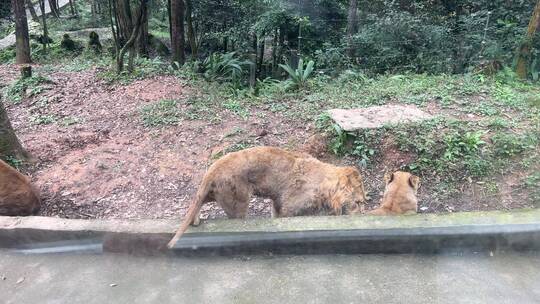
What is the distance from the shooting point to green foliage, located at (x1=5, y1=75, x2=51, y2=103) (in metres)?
8.88

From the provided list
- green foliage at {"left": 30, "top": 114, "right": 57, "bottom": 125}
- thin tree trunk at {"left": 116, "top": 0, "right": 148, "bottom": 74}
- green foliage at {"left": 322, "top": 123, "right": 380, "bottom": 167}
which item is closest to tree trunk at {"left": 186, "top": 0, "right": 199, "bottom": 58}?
thin tree trunk at {"left": 116, "top": 0, "right": 148, "bottom": 74}

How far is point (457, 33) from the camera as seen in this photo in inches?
407

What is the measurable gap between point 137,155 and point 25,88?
4773 millimetres

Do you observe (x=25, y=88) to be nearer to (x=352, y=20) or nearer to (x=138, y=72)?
(x=138, y=72)

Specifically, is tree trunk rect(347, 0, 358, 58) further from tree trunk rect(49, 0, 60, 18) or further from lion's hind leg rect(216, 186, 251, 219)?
tree trunk rect(49, 0, 60, 18)

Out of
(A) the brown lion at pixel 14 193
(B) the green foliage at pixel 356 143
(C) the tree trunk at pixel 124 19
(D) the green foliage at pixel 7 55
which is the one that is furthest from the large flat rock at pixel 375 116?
(D) the green foliage at pixel 7 55

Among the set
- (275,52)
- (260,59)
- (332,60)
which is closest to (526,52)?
(332,60)

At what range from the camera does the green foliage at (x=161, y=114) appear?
690 cm

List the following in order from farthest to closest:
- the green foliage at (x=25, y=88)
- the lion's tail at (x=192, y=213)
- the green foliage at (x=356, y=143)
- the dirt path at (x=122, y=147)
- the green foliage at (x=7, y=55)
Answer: the green foliage at (x=7, y=55), the green foliage at (x=25, y=88), the green foliage at (x=356, y=143), the dirt path at (x=122, y=147), the lion's tail at (x=192, y=213)

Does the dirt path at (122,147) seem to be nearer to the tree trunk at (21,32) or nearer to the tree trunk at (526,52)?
the tree trunk at (21,32)

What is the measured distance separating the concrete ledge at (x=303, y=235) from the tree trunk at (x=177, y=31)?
7850 mm

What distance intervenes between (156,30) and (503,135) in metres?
15.0

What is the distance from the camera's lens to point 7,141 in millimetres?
5457

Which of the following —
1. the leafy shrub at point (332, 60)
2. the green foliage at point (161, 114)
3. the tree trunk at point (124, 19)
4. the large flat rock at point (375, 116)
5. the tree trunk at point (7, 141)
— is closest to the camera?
the tree trunk at point (7, 141)
